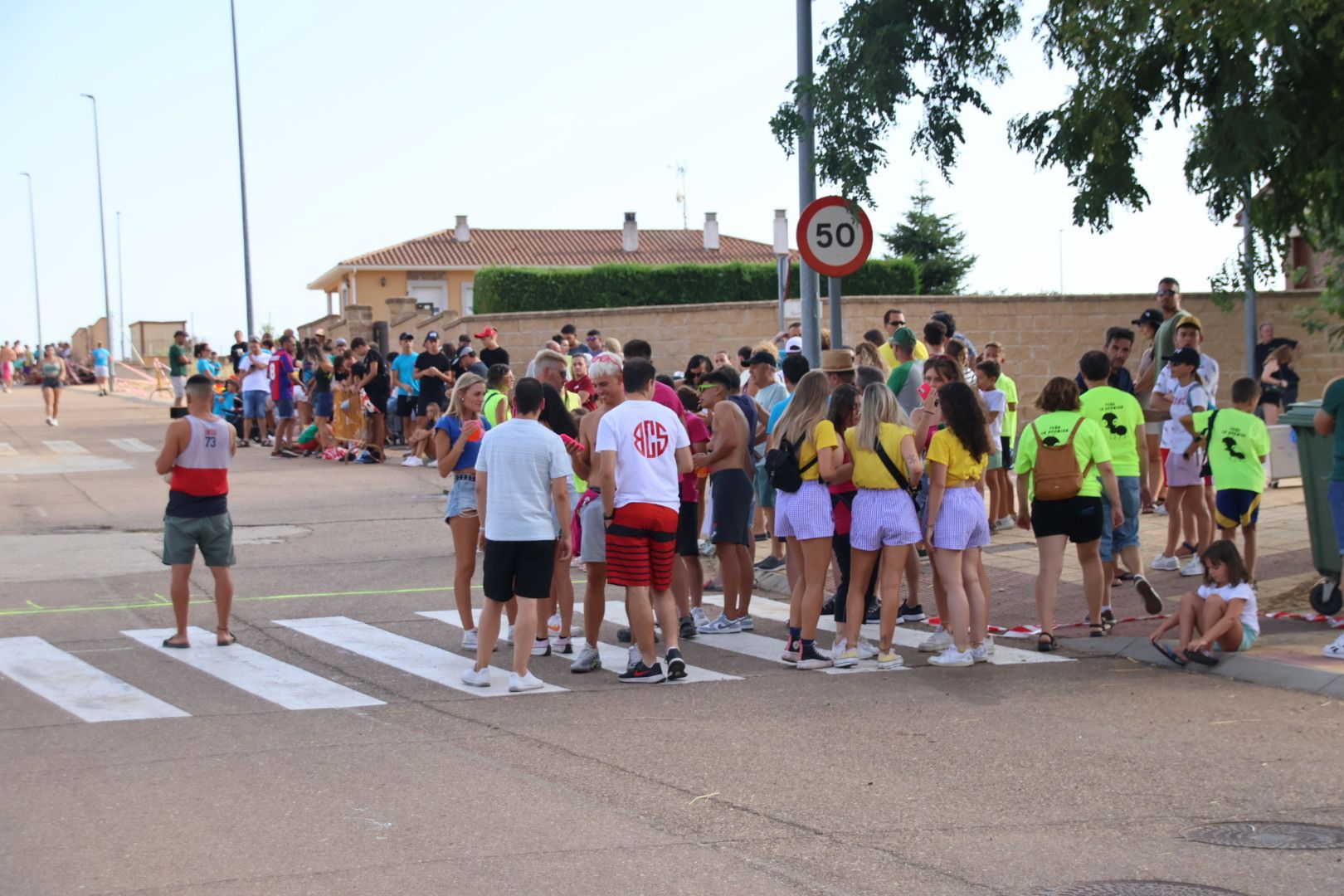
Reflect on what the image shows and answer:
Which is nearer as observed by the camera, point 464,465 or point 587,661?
point 587,661

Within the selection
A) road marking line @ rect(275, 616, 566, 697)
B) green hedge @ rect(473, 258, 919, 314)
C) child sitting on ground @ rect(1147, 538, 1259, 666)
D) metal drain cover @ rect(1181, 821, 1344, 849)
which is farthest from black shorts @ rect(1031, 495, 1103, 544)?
green hedge @ rect(473, 258, 919, 314)

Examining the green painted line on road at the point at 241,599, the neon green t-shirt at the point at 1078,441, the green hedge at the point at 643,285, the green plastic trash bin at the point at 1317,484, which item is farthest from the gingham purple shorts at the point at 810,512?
the green hedge at the point at 643,285

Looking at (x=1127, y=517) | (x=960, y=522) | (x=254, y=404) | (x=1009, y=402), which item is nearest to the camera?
(x=960, y=522)

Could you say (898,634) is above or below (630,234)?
below

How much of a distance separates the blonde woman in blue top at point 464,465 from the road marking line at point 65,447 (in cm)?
1835

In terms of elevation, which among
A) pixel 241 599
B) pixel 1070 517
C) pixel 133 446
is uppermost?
pixel 1070 517

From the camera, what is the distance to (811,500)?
973 centimetres

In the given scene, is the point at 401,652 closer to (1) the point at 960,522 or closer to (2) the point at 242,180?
(1) the point at 960,522

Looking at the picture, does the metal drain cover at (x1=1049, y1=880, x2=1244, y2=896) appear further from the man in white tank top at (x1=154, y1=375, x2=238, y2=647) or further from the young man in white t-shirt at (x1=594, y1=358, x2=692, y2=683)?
the man in white tank top at (x1=154, y1=375, x2=238, y2=647)

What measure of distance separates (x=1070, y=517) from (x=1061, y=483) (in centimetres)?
24

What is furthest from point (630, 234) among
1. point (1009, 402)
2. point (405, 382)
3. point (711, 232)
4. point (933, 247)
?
point (1009, 402)

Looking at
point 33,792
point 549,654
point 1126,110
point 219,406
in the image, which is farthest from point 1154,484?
point 219,406

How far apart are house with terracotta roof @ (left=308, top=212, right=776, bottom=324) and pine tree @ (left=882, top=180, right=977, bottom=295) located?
51.4ft

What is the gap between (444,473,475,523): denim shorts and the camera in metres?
10.2
